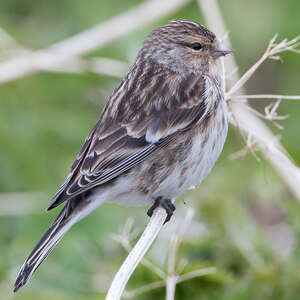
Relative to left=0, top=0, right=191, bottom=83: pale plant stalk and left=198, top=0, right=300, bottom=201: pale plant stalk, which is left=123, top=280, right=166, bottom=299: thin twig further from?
left=0, top=0, right=191, bottom=83: pale plant stalk

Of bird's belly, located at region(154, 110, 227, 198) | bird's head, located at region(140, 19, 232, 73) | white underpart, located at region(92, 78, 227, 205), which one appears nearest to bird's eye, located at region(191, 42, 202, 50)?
bird's head, located at region(140, 19, 232, 73)

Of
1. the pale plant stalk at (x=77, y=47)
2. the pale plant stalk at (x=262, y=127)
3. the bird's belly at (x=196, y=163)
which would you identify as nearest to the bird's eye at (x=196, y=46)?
the pale plant stalk at (x=262, y=127)

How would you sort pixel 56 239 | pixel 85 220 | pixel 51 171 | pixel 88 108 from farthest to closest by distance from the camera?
pixel 88 108 < pixel 51 171 < pixel 85 220 < pixel 56 239

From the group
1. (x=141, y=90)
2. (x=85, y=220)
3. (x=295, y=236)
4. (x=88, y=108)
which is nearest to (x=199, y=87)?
(x=141, y=90)

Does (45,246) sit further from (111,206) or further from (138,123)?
(111,206)

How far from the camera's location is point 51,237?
14.6 ft

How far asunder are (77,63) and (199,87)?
1.62 m

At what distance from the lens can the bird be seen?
4645 millimetres

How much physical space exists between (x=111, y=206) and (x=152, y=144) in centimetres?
160

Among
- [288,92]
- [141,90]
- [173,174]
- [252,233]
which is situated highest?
[141,90]

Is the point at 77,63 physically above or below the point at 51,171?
above

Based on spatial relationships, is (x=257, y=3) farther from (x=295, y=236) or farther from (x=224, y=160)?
(x=295, y=236)

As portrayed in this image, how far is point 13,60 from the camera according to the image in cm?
609

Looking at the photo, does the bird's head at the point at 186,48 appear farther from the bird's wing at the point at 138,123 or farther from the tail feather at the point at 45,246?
the tail feather at the point at 45,246
